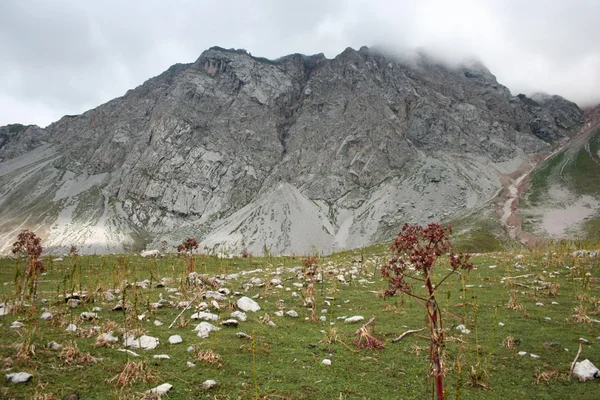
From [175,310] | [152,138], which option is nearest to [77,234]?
[152,138]

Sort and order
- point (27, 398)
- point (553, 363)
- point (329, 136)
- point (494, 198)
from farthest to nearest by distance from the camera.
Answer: point (329, 136)
point (494, 198)
point (553, 363)
point (27, 398)

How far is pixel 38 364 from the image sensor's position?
727cm

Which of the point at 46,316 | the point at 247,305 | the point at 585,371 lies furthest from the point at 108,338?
the point at 585,371

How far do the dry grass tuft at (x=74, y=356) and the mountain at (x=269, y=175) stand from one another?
122 metres

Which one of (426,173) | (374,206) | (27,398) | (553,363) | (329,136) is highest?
(329,136)

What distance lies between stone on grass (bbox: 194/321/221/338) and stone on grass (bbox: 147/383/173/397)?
2979 mm

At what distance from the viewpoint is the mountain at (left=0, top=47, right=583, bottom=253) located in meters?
142

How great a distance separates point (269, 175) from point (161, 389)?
173153 mm

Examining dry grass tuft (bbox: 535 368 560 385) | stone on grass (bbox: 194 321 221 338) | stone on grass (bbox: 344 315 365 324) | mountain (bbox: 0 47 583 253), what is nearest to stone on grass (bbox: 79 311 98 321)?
stone on grass (bbox: 194 321 221 338)

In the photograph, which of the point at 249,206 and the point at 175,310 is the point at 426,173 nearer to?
the point at 249,206

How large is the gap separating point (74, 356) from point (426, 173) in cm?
16016

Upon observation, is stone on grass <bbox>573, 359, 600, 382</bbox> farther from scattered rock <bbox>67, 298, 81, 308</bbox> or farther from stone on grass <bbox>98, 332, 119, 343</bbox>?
scattered rock <bbox>67, 298, 81, 308</bbox>

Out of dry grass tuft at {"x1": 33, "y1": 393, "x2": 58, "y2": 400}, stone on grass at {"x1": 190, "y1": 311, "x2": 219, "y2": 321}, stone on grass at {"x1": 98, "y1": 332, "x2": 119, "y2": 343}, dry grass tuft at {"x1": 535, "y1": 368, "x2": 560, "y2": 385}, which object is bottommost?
dry grass tuft at {"x1": 535, "y1": 368, "x2": 560, "y2": 385}

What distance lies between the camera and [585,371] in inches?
315
